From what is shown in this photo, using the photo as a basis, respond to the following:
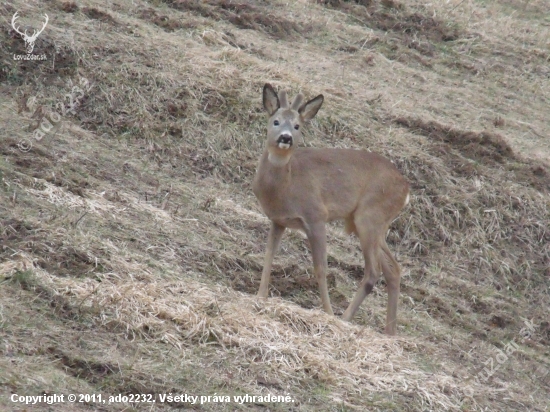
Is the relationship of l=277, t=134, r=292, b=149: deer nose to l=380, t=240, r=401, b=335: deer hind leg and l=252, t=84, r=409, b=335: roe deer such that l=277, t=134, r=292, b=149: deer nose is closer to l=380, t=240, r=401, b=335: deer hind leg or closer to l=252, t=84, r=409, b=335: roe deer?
l=252, t=84, r=409, b=335: roe deer

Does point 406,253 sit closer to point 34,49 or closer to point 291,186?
point 291,186

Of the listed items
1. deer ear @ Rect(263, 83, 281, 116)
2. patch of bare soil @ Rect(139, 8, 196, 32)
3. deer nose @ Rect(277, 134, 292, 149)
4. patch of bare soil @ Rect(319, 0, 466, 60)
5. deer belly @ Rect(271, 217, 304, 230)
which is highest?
patch of bare soil @ Rect(319, 0, 466, 60)


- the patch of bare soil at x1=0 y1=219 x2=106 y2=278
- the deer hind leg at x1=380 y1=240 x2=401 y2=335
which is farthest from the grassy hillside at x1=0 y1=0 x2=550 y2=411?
the deer hind leg at x1=380 y1=240 x2=401 y2=335

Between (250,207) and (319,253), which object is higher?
(319,253)

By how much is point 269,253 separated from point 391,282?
4.25ft

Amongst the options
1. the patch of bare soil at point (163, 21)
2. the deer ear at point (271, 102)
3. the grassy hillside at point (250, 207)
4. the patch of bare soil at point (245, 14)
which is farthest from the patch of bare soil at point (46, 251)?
the patch of bare soil at point (245, 14)

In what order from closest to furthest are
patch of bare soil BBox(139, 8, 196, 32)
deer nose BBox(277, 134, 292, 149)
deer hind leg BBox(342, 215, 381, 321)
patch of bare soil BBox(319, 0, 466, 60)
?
deer nose BBox(277, 134, 292, 149), deer hind leg BBox(342, 215, 381, 321), patch of bare soil BBox(139, 8, 196, 32), patch of bare soil BBox(319, 0, 466, 60)

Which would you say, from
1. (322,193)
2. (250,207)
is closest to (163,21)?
(250,207)

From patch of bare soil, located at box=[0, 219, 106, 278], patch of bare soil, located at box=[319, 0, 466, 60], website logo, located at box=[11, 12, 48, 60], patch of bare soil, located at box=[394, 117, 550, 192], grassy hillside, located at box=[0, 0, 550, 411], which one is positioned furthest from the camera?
patch of bare soil, located at box=[319, 0, 466, 60]

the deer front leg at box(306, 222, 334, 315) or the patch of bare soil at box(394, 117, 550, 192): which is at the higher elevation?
the patch of bare soil at box(394, 117, 550, 192)

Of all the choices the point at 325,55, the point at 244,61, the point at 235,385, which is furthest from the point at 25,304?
the point at 325,55

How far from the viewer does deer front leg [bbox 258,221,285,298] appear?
927 cm

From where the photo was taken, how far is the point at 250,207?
37.0 feet

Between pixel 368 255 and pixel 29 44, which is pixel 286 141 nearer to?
pixel 368 255
